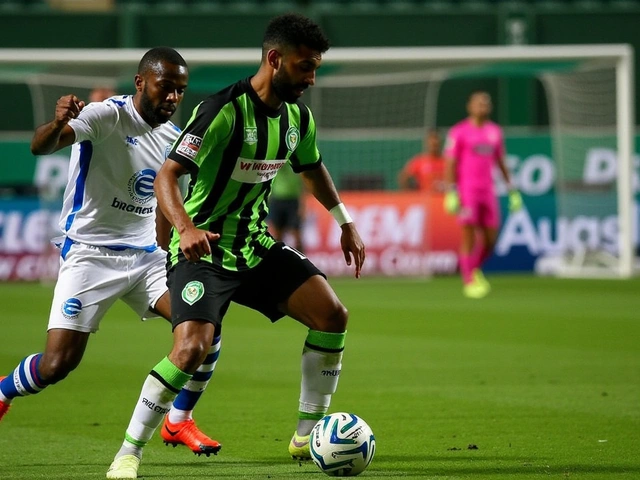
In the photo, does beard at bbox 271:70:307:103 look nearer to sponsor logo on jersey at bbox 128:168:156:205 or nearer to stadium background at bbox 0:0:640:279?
sponsor logo on jersey at bbox 128:168:156:205

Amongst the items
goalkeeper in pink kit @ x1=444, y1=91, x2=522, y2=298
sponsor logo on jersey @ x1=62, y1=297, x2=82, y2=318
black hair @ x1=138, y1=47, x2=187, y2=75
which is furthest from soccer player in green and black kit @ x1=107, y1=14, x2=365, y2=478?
goalkeeper in pink kit @ x1=444, y1=91, x2=522, y2=298

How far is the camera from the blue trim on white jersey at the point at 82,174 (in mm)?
5957

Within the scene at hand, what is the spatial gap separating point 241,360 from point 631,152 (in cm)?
967

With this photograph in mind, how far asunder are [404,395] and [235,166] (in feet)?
9.58

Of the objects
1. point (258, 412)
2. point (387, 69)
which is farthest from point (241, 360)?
point (387, 69)

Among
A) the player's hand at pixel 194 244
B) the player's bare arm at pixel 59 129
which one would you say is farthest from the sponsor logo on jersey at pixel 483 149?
the player's hand at pixel 194 244

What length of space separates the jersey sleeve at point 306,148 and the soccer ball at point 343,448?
51.6 inches

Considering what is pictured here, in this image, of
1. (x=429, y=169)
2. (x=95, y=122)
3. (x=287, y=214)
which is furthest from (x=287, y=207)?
(x=95, y=122)

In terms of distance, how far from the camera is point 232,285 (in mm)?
5539

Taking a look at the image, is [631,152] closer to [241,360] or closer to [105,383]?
[241,360]

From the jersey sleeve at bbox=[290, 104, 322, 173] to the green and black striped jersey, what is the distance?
0.09m

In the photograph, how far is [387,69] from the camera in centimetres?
1908

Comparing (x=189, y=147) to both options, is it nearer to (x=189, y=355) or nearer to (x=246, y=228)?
(x=246, y=228)

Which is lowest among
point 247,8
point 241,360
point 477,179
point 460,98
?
point 241,360
